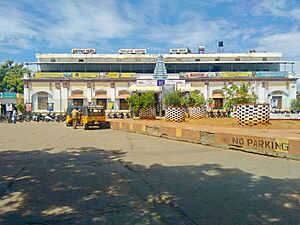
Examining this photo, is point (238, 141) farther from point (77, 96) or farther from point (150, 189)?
point (77, 96)

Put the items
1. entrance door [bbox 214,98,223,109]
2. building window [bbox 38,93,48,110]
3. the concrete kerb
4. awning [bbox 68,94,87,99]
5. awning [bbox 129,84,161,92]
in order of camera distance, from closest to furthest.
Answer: the concrete kerb
awning [bbox 129,84,161,92]
awning [bbox 68,94,87,99]
entrance door [bbox 214,98,223,109]
building window [bbox 38,93,48,110]

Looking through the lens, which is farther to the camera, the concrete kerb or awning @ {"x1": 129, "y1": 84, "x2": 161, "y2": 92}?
awning @ {"x1": 129, "y1": 84, "x2": 161, "y2": 92}

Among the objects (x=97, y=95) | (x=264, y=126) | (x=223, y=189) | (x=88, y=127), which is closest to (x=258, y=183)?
(x=223, y=189)

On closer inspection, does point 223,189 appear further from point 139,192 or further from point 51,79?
point 51,79

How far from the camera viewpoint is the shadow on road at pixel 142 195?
13.8ft

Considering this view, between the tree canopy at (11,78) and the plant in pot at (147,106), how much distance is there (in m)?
Answer: 44.9

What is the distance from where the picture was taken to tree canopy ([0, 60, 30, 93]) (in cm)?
6639

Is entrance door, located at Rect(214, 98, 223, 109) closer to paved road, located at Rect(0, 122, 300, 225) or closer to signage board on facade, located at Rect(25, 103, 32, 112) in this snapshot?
signage board on facade, located at Rect(25, 103, 32, 112)

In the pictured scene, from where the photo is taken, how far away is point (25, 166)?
825 centimetres

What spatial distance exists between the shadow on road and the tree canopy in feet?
210

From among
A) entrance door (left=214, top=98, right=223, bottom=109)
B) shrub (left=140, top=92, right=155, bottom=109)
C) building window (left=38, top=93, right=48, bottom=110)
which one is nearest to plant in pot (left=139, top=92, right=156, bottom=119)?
shrub (left=140, top=92, right=155, bottom=109)

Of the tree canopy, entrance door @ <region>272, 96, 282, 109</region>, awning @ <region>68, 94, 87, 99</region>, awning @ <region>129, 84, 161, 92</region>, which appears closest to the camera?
awning @ <region>129, 84, 161, 92</region>

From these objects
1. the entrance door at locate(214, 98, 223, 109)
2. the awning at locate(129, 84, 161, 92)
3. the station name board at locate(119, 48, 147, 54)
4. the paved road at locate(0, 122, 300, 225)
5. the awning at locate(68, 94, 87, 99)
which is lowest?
the paved road at locate(0, 122, 300, 225)

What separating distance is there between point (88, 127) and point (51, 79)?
103 feet
